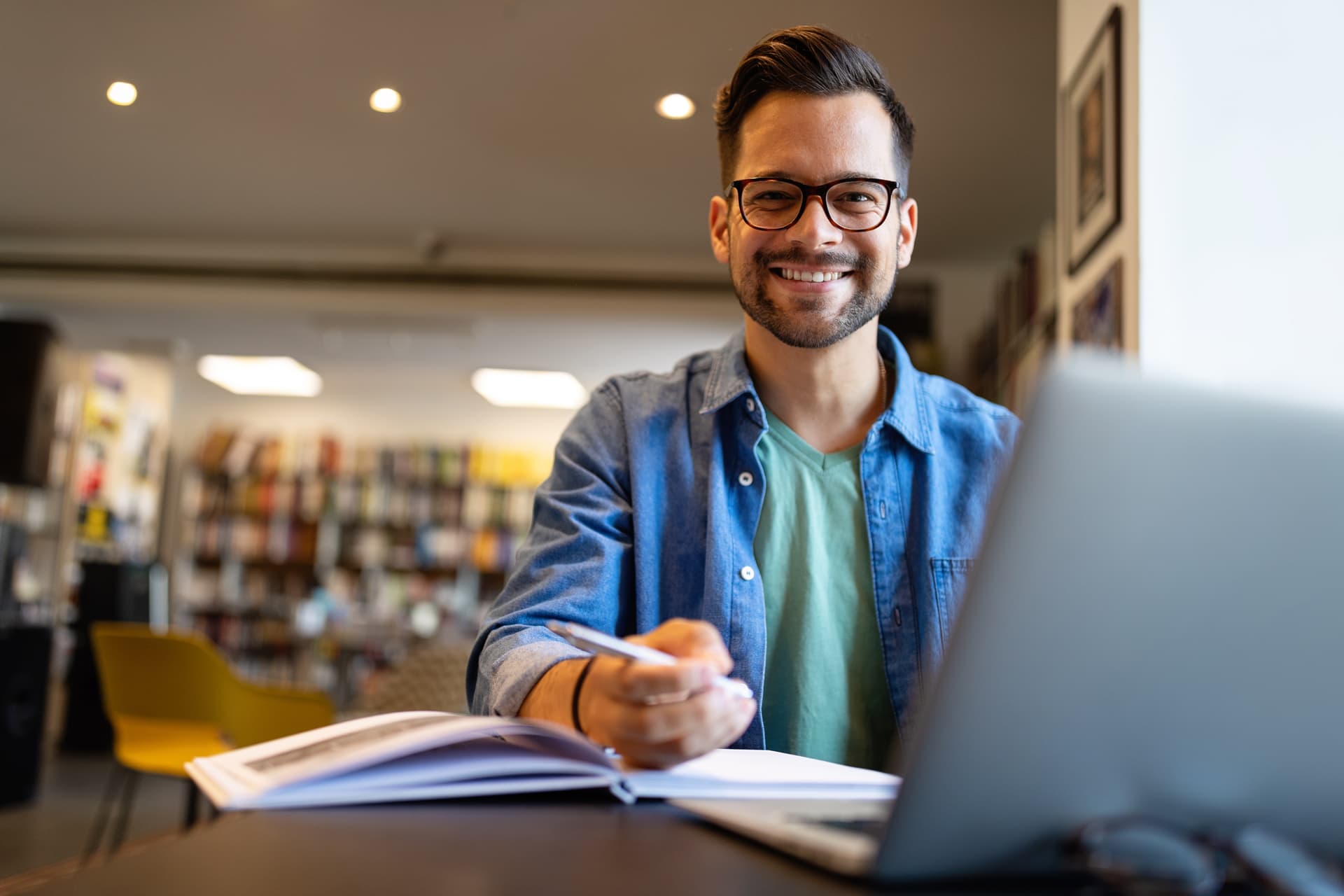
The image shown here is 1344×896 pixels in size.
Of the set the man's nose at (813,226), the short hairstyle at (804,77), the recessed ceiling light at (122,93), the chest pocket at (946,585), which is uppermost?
the recessed ceiling light at (122,93)

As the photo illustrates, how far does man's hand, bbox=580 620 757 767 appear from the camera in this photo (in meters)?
0.65

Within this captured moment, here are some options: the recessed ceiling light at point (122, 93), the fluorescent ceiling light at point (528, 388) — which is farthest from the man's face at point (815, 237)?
the fluorescent ceiling light at point (528, 388)

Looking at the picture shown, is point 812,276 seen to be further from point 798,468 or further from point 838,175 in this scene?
point 798,468

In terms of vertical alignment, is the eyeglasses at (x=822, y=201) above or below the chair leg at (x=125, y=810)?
above

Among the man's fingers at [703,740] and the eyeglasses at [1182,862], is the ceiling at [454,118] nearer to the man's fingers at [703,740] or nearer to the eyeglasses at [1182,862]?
the man's fingers at [703,740]

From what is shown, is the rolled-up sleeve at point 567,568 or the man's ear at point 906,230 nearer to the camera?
the rolled-up sleeve at point 567,568

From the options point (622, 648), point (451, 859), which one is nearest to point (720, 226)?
point (622, 648)

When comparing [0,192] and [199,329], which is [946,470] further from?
[199,329]

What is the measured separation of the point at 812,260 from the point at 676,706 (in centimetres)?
70

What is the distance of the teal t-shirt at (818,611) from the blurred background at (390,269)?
57cm

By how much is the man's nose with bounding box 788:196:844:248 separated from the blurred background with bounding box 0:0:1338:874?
302 mm

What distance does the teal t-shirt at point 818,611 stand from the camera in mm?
1179

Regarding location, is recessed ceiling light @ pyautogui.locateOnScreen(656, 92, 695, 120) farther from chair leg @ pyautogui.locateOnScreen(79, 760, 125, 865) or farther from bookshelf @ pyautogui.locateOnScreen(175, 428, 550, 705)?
bookshelf @ pyautogui.locateOnScreen(175, 428, 550, 705)

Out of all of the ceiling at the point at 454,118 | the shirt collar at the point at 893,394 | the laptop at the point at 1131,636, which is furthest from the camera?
the ceiling at the point at 454,118
